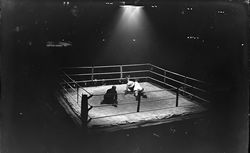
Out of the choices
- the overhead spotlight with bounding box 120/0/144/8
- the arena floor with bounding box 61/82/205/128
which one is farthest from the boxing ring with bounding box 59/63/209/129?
the overhead spotlight with bounding box 120/0/144/8

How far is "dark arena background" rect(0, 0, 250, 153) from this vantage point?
4.29m

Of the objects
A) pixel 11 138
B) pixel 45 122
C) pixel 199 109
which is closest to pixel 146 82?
pixel 199 109

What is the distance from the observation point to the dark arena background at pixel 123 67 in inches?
169

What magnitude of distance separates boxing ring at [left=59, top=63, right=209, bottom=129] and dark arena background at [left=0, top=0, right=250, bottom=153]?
22mm

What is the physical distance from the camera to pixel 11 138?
4285 mm

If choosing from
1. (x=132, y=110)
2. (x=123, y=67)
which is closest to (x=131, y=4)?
(x=123, y=67)

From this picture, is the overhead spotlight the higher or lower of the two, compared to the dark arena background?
higher

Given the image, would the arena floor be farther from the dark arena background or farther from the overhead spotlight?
the overhead spotlight

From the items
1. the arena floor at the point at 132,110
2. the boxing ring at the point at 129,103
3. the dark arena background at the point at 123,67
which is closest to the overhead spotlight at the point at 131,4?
the dark arena background at the point at 123,67

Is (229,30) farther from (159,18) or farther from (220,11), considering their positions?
(159,18)

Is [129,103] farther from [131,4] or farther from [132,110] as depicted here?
[131,4]

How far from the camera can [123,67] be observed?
5.11 m

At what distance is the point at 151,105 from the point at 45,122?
78.1 inches

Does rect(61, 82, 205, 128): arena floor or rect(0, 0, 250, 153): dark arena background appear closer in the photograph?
rect(0, 0, 250, 153): dark arena background
